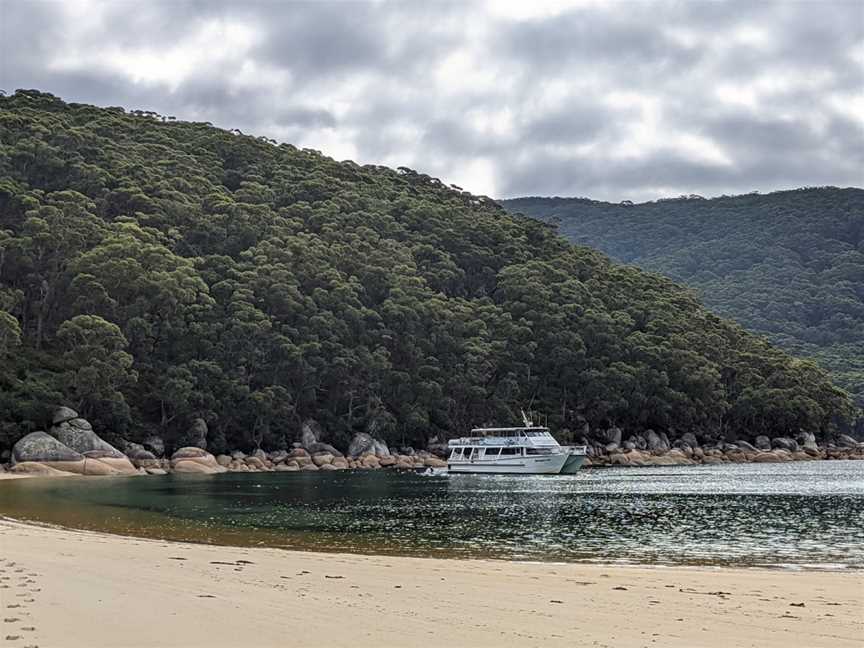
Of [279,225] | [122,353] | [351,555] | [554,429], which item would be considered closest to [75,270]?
[122,353]

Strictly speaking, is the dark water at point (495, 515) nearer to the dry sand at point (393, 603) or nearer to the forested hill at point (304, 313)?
the dry sand at point (393, 603)

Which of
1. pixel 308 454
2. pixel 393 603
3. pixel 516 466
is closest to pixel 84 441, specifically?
pixel 308 454

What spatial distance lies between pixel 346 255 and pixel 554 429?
2936 centimetres

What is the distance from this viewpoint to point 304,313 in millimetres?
87938

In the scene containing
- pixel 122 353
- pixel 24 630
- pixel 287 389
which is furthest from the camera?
pixel 287 389

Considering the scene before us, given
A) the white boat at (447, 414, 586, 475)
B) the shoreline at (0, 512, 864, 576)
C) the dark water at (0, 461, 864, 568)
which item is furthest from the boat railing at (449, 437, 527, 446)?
the shoreline at (0, 512, 864, 576)

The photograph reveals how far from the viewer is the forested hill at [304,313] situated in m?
77.0

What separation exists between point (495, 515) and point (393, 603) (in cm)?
2354

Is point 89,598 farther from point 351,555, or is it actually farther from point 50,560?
point 351,555

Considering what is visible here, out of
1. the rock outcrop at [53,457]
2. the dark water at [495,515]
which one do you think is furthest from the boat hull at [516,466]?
the rock outcrop at [53,457]

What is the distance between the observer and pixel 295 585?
15.1m

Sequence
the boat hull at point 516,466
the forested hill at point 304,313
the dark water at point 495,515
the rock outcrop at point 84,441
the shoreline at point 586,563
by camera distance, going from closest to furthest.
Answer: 1. the shoreline at point 586,563
2. the dark water at point 495,515
3. the rock outcrop at point 84,441
4. the boat hull at point 516,466
5. the forested hill at point 304,313

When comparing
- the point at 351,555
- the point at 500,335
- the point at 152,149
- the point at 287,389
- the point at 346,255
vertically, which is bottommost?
the point at 351,555

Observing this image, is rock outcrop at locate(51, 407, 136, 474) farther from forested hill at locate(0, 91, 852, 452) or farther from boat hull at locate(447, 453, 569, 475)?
boat hull at locate(447, 453, 569, 475)
